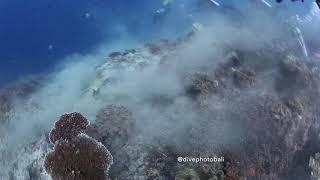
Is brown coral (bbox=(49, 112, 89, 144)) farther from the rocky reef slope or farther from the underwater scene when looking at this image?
the rocky reef slope

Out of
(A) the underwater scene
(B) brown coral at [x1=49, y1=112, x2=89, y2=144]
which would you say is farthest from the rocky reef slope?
(B) brown coral at [x1=49, y1=112, x2=89, y2=144]

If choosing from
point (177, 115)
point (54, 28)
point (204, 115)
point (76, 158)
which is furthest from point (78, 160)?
point (54, 28)

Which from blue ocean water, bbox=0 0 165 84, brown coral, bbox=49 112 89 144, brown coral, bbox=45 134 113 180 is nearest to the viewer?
brown coral, bbox=45 134 113 180

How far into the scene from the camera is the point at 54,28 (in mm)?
20031

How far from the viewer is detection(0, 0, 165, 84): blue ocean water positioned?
1805 centimetres

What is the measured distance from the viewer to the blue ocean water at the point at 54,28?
18.0 m

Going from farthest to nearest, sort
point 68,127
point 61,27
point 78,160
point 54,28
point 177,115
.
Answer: point 61,27 → point 54,28 → point 177,115 → point 68,127 → point 78,160

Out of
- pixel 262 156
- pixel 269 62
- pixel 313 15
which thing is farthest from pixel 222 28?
pixel 313 15

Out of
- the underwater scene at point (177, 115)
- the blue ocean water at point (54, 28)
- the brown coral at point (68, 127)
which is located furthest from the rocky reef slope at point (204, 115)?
the blue ocean water at point (54, 28)

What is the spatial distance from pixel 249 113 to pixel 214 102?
90cm

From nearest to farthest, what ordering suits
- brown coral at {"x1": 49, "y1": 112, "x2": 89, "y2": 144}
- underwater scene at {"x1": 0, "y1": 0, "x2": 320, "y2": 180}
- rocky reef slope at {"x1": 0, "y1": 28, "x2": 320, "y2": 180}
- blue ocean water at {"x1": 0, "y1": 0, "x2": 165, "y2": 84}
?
brown coral at {"x1": 49, "y1": 112, "x2": 89, "y2": 144}, underwater scene at {"x1": 0, "y1": 0, "x2": 320, "y2": 180}, rocky reef slope at {"x1": 0, "y1": 28, "x2": 320, "y2": 180}, blue ocean water at {"x1": 0, "y1": 0, "x2": 165, "y2": 84}

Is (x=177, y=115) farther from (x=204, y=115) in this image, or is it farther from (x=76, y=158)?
(x=76, y=158)

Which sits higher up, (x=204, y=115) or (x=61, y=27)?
(x=204, y=115)

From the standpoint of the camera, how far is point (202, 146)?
324 inches
